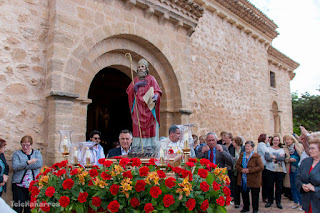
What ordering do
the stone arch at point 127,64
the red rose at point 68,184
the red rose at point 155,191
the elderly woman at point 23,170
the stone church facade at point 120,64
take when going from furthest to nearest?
the stone arch at point 127,64
the stone church facade at point 120,64
the elderly woman at point 23,170
the red rose at point 68,184
the red rose at point 155,191

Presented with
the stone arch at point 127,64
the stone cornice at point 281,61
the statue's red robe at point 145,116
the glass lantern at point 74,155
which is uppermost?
the stone cornice at point 281,61

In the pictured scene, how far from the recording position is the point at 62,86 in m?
5.01

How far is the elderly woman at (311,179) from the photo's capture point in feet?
10.9

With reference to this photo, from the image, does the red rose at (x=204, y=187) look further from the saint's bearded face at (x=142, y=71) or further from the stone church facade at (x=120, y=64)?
the stone church facade at (x=120, y=64)

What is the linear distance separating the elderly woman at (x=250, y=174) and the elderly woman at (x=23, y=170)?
13.3 feet

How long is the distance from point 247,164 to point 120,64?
3843 millimetres

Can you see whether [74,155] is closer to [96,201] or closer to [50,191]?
[50,191]

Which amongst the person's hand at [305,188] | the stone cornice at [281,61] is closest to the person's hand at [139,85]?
the person's hand at [305,188]

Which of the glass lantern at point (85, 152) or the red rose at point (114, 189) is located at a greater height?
the glass lantern at point (85, 152)

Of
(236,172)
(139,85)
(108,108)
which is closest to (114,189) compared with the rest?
(139,85)

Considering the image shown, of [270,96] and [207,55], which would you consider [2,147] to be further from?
[270,96]

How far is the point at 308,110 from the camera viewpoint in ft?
72.6

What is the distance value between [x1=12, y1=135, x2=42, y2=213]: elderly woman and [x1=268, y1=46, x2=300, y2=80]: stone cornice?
1355 cm

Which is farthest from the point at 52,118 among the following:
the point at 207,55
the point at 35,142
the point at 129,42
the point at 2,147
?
the point at 207,55
